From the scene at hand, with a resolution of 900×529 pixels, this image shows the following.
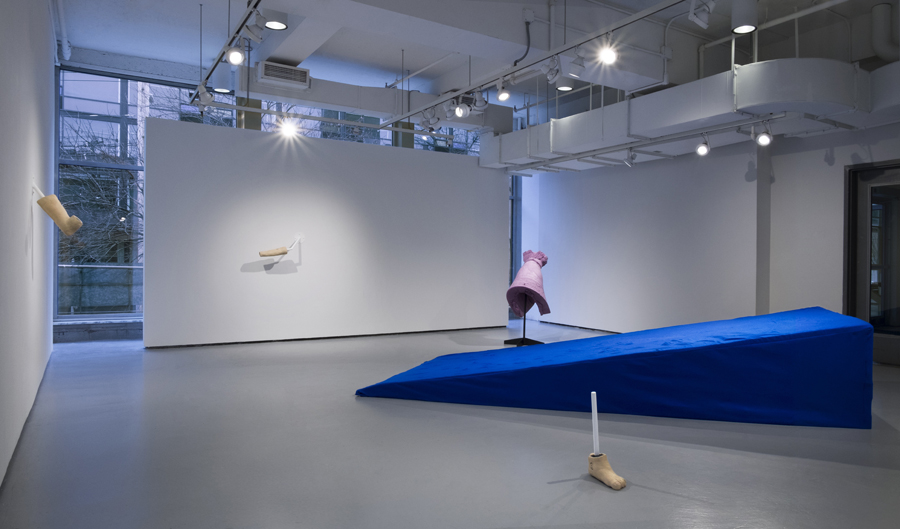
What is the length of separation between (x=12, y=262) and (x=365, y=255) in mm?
5334

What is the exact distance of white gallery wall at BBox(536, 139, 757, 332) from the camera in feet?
23.5

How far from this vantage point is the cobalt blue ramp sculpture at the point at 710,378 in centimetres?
389

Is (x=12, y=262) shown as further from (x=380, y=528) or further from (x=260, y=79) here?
(x=260, y=79)

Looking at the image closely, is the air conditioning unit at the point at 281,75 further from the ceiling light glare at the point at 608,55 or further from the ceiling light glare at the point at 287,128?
the ceiling light glare at the point at 608,55

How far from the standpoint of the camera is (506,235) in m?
9.71

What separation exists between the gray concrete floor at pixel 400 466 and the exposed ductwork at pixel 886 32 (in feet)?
11.1

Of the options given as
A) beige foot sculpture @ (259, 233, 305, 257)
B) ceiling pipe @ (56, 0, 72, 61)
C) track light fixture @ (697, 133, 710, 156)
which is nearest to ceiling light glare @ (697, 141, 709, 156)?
track light fixture @ (697, 133, 710, 156)

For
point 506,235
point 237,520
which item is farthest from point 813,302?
point 237,520

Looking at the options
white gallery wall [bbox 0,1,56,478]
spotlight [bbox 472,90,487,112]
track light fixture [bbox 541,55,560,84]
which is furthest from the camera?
spotlight [bbox 472,90,487,112]

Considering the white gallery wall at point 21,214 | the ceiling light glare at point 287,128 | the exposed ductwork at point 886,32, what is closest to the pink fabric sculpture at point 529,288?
the ceiling light glare at point 287,128

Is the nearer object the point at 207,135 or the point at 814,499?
the point at 814,499

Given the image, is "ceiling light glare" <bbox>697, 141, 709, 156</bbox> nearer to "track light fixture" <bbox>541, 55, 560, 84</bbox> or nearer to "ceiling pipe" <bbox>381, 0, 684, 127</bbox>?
"ceiling pipe" <bbox>381, 0, 684, 127</bbox>

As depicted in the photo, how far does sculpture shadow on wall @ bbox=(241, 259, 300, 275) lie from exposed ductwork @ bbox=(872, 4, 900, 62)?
7.13 meters

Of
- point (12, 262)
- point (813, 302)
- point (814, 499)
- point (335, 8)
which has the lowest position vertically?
point (814, 499)
